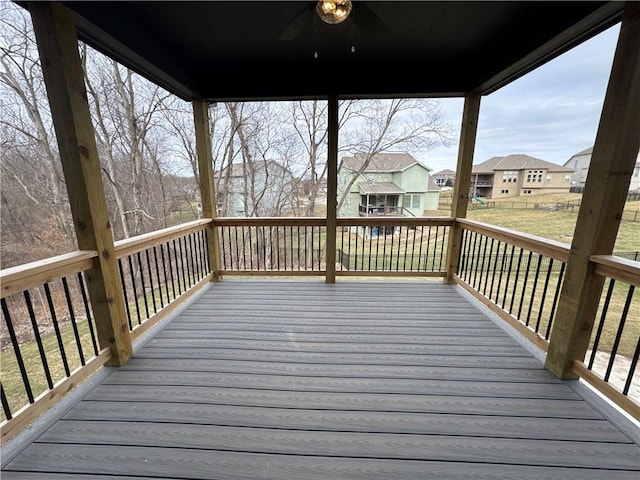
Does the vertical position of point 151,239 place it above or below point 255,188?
below

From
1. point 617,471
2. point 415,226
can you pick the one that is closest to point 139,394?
point 617,471

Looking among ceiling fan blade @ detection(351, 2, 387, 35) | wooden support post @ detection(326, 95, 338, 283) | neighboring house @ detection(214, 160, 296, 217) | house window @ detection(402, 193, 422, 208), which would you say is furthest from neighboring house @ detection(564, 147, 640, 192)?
neighboring house @ detection(214, 160, 296, 217)

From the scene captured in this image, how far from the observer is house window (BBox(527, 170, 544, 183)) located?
2.69 meters

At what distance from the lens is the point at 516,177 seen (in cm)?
294

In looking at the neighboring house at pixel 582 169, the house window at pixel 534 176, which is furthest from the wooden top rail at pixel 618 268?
the house window at pixel 534 176

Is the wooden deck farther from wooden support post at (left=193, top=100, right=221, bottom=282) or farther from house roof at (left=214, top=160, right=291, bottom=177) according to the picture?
house roof at (left=214, top=160, right=291, bottom=177)

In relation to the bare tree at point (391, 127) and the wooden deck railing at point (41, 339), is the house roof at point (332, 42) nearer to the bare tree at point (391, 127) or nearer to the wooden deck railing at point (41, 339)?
the wooden deck railing at point (41, 339)

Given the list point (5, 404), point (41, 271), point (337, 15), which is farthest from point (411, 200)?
point (5, 404)

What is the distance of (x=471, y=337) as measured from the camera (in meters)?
2.37

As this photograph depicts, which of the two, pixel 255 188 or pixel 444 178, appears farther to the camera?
pixel 255 188

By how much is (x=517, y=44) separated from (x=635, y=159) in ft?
4.85

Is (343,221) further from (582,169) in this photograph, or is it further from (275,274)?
(582,169)

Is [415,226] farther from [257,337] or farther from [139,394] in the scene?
[139,394]

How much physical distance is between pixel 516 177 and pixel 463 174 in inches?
21.5
